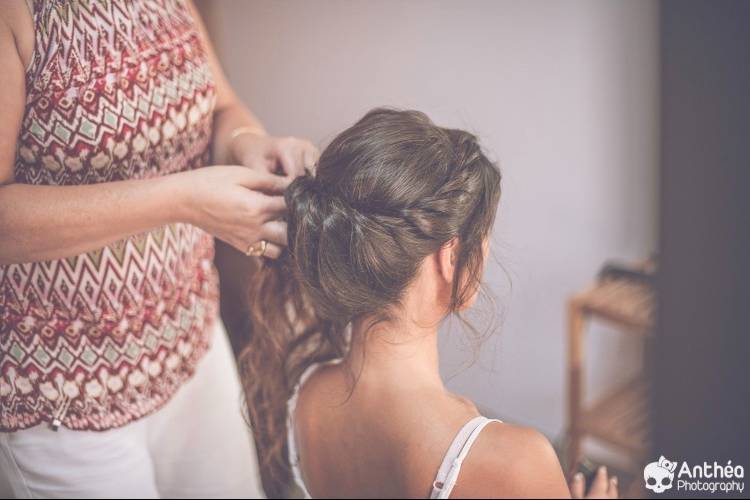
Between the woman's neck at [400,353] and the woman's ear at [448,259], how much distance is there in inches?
3.2

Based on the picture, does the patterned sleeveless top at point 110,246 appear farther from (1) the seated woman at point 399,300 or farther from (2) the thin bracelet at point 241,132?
(1) the seated woman at point 399,300

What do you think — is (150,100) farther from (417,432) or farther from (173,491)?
(173,491)

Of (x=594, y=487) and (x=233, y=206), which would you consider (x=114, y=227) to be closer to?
(x=233, y=206)

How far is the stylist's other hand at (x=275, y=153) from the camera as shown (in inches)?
35.7

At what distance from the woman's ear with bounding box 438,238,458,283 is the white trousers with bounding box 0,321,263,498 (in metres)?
0.44

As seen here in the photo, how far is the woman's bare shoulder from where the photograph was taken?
815 mm

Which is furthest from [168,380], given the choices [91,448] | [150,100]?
[150,100]

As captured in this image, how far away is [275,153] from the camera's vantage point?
0.92 metres

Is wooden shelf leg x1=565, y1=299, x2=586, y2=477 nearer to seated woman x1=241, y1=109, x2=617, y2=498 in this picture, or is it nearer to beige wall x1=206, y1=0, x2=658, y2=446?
beige wall x1=206, y1=0, x2=658, y2=446

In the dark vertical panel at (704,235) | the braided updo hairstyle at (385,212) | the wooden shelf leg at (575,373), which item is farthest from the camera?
the wooden shelf leg at (575,373)

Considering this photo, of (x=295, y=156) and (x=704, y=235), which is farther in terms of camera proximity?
(x=295, y=156)

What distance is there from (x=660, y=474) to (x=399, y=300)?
1.16 ft

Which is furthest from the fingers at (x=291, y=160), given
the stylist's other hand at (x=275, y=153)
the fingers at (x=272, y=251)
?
the fingers at (x=272, y=251)

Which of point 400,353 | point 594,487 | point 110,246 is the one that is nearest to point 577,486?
point 594,487
